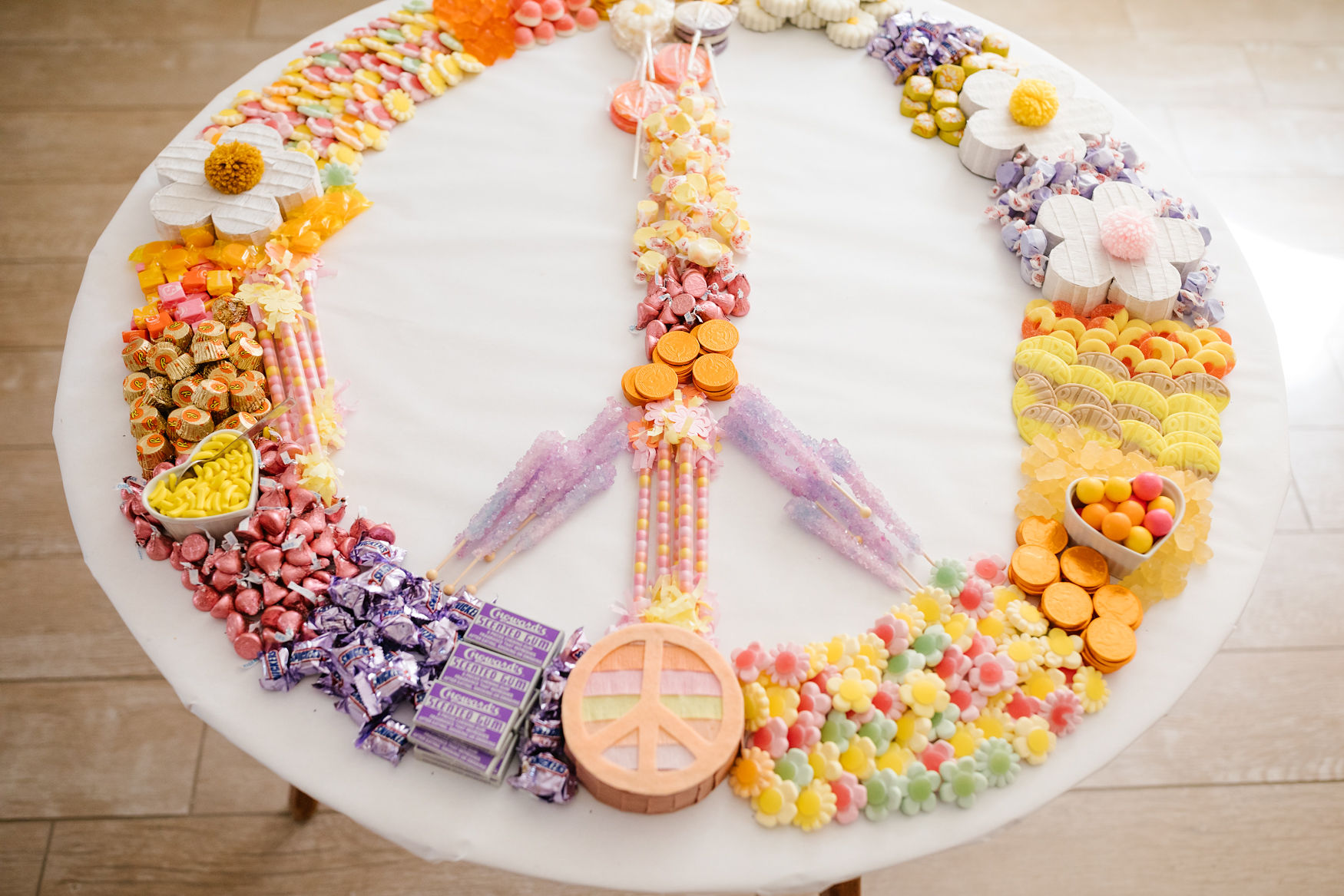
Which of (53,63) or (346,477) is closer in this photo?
(346,477)

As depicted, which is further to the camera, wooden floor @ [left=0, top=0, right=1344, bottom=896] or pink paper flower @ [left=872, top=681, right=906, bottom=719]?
wooden floor @ [left=0, top=0, right=1344, bottom=896]

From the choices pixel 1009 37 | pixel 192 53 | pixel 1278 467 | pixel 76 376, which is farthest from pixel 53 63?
pixel 1278 467

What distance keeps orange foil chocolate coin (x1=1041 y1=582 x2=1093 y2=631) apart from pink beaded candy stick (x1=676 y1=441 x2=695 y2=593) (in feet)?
1.54

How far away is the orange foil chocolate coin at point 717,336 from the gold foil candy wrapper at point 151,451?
30.8 inches

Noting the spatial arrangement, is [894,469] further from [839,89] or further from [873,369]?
[839,89]

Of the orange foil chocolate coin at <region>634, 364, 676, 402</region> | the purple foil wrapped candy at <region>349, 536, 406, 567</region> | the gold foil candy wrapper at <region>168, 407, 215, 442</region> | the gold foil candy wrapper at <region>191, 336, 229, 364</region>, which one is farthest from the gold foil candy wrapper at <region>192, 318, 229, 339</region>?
the orange foil chocolate coin at <region>634, 364, 676, 402</region>

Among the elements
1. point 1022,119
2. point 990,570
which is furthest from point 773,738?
point 1022,119

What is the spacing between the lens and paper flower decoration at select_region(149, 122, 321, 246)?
1703 millimetres

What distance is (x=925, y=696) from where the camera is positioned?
1.31 meters

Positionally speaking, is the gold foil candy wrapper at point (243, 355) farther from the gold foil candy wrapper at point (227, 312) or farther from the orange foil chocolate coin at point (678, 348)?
the orange foil chocolate coin at point (678, 348)

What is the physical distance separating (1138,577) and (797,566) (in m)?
0.46

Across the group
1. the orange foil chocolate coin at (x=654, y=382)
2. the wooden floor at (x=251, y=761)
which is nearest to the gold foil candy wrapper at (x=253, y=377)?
the orange foil chocolate coin at (x=654, y=382)

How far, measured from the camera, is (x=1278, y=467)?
60.7 inches

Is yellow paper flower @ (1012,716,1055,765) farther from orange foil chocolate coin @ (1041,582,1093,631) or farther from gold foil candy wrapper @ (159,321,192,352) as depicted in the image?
gold foil candy wrapper @ (159,321,192,352)
